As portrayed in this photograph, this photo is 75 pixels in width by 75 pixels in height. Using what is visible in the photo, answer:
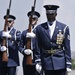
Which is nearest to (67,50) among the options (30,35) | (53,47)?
(53,47)

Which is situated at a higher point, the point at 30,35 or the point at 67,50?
the point at 30,35

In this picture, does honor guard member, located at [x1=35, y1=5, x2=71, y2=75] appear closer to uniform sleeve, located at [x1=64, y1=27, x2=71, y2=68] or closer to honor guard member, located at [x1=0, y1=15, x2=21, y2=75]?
uniform sleeve, located at [x1=64, y1=27, x2=71, y2=68]

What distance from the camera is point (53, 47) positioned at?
6.83m

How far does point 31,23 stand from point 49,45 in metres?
1.24

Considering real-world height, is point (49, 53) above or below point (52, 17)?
below

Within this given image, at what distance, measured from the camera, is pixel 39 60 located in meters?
6.85

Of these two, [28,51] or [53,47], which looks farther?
[28,51]

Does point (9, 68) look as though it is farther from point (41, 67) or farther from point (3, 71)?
point (41, 67)

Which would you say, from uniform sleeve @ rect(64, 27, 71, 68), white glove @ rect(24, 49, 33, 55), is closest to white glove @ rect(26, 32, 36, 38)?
white glove @ rect(24, 49, 33, 55)

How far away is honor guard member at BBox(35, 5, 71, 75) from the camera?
6809 mm

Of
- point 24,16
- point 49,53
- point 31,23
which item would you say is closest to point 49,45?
point 49,53

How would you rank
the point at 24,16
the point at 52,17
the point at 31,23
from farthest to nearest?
1. the point at 24,16
2. the point at 31,23
3. the point at 52,17

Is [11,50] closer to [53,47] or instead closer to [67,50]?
[53,47]

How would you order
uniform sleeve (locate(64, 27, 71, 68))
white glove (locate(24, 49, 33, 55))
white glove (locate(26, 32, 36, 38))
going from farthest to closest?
white glove (locate(24, 49, 33, 55)), white glove (locate(26, 32, 36, 38)), uniform sleeve (locate(64, 27, 71, 68))
